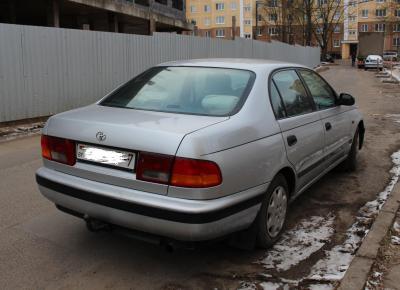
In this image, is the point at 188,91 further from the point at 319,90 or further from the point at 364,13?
the point at 364,13

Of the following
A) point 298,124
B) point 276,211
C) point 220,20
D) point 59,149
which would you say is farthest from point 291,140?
point 220,20

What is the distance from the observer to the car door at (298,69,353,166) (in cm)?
495

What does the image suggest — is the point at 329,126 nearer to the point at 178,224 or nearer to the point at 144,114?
the point at 144,114

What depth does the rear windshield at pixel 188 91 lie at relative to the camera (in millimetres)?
3797

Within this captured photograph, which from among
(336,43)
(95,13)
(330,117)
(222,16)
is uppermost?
(222,16)

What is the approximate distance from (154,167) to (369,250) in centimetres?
195

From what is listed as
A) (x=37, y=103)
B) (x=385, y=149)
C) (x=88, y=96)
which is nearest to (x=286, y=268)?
(x=385, y=149)

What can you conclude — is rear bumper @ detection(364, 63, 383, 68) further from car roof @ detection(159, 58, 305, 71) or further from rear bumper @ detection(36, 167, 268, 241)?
rear bumper @ detection(36, 167, 268, 241)

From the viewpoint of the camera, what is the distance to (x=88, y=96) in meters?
12.5

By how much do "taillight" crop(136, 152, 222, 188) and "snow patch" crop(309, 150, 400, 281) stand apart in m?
1.17

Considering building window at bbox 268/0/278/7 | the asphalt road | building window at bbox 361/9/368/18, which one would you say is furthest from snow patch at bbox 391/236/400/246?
building window at bbox 361/9/368/18

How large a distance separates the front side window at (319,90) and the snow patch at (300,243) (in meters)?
1.19

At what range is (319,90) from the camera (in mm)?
5230

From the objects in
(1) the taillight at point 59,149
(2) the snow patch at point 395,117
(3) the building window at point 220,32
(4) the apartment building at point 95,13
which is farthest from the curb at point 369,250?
(3) the building window at point 220,32
